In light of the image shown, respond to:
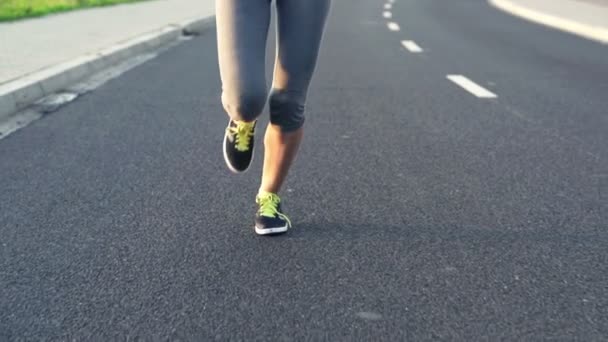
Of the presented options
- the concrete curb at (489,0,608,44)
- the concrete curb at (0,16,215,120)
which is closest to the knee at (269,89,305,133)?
the concrete curb at (0,16,215,120)

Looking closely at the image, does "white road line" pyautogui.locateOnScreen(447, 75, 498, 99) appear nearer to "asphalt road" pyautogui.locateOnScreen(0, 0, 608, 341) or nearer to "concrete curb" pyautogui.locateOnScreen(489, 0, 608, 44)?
"asphalt road" pyautogui.locateOnScreen(0, 0, 608, 341)

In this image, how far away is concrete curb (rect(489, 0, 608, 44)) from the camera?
12.5 metres

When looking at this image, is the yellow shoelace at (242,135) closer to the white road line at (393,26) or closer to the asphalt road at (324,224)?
the asphalt road at (324,224)

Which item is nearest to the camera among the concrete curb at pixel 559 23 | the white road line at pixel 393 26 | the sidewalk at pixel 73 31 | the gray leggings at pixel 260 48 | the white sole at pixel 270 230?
the gray leggings at pixel 260 48

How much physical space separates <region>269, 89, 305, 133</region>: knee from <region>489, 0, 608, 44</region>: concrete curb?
10.2m

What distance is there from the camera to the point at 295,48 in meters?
2.87

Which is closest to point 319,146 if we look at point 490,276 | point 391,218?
point 391,218

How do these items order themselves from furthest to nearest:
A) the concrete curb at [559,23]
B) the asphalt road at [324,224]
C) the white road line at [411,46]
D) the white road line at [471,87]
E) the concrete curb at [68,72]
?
the concrete curb at [559,23]
the white road line at [411,46]
the white road line at [471,87]
the concrete curb at [68,72]
the asphalt road at [324,224]

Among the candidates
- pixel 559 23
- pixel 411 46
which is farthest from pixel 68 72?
pixel 559 23

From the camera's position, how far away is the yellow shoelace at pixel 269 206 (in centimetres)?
318

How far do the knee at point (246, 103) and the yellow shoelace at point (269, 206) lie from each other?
46 centimetres

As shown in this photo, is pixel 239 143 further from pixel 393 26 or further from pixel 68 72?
pixel 393 26

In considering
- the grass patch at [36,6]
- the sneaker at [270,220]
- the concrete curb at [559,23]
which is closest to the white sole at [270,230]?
the sneaker at [270,220]

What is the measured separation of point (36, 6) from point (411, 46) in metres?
7.03
